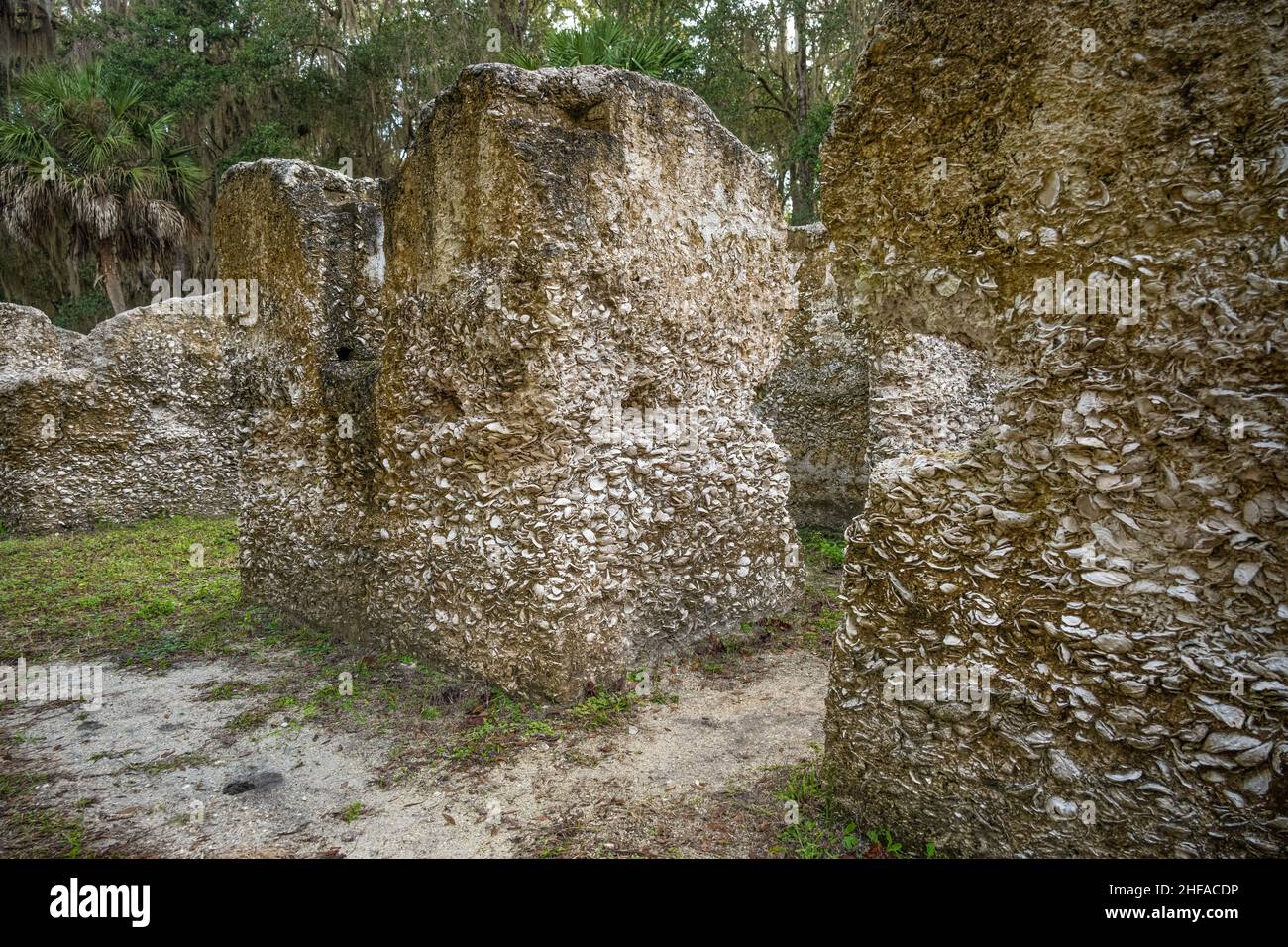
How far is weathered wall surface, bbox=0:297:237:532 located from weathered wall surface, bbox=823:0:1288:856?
361 inches

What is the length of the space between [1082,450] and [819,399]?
19.4 feet

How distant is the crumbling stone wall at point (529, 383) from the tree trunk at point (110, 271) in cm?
934

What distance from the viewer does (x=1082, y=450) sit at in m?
2.31

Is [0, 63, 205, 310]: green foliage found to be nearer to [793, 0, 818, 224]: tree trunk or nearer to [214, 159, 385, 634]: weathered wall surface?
[214, 159, 385, 634]: weathered wall surface

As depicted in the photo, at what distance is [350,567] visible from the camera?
17.5 ft

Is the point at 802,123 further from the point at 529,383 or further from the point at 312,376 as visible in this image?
the point at 529,383

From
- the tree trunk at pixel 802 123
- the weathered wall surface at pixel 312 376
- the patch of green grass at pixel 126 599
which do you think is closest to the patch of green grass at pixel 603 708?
the weathered wall surface at pixel 312 376

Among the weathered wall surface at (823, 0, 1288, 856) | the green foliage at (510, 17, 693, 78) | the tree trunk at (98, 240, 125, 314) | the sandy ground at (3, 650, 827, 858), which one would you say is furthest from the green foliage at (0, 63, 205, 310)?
the weathered wall surface at (823, 0, 1288, 856)

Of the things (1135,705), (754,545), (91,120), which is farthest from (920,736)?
(91,120)

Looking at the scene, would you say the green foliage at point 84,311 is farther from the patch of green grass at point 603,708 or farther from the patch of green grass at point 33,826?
the patch of green grass at point 603,708

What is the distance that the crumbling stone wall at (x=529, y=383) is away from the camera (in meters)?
4.23

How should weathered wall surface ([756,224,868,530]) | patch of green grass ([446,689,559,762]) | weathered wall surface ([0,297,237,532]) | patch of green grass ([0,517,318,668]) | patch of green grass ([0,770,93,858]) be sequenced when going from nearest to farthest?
patch of green grass ([0,770,93,858]), patch of green grass ([446,689,559,762]), patch of green grass ([0,517,318,668]), weathered wall surface ([756,224,868,530]), weathered wall surface ([0,297,237,532])

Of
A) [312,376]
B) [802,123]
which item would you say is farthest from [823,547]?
[802,123]

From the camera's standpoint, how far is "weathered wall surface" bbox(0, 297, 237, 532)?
28.6 ft
